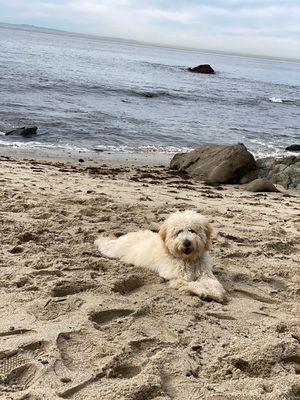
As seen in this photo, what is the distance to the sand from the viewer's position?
3109 millimetres

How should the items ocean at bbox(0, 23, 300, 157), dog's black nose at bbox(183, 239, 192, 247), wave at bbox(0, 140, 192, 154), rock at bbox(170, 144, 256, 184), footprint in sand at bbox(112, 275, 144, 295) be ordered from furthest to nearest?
ocean at bbox(0, 23, 300, 157)
wave at bbox(0, 140, 192, 154)
rock at bbox(170, 144, 256, 184)
dog's black nose at bbox(183, 239, 192, 247)
footprint in sand at bbox(112, 275, 144, 295)

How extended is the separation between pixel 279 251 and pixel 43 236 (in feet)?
9.59

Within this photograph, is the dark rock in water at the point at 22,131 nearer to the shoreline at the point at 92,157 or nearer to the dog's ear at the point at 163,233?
the shoreline at the point at 92,157

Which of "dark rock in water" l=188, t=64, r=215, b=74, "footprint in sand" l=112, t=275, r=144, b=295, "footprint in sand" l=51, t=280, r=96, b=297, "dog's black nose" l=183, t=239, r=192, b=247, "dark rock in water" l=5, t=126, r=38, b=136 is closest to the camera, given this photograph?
"footprint in sand" l=51, t=280, r=96, b=297

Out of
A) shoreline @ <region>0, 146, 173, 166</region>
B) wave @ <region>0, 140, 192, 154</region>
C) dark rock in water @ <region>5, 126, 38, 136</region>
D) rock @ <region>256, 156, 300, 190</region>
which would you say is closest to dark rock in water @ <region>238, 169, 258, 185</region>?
rock @ <region>256, 156, 300, 190</region>

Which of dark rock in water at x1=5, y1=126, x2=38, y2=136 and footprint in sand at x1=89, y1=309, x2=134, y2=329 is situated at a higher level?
footprint in sand at x1=89, y1=309, x2=134, y2=329

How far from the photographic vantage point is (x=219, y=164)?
433 inches

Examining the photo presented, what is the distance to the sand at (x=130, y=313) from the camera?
3109 mm

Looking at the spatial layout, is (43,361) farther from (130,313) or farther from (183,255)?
(183,255)

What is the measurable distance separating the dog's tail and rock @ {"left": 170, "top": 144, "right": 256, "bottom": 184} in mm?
5398

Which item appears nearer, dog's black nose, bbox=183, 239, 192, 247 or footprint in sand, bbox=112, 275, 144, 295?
footprint in sand, bbox=112, 275, 144, 295

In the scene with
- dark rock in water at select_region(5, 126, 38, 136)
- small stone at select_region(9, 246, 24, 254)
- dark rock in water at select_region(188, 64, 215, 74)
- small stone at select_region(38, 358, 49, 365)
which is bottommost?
dark rock in water at select_region(5, 126, 38, 136)

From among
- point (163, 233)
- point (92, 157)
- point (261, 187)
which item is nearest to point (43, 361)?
point (163, 233)

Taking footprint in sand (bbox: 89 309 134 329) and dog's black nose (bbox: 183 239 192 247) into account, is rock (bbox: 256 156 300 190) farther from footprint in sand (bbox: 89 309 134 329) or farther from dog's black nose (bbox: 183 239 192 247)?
footprint in sand (bbox: 89 309 134 329)
